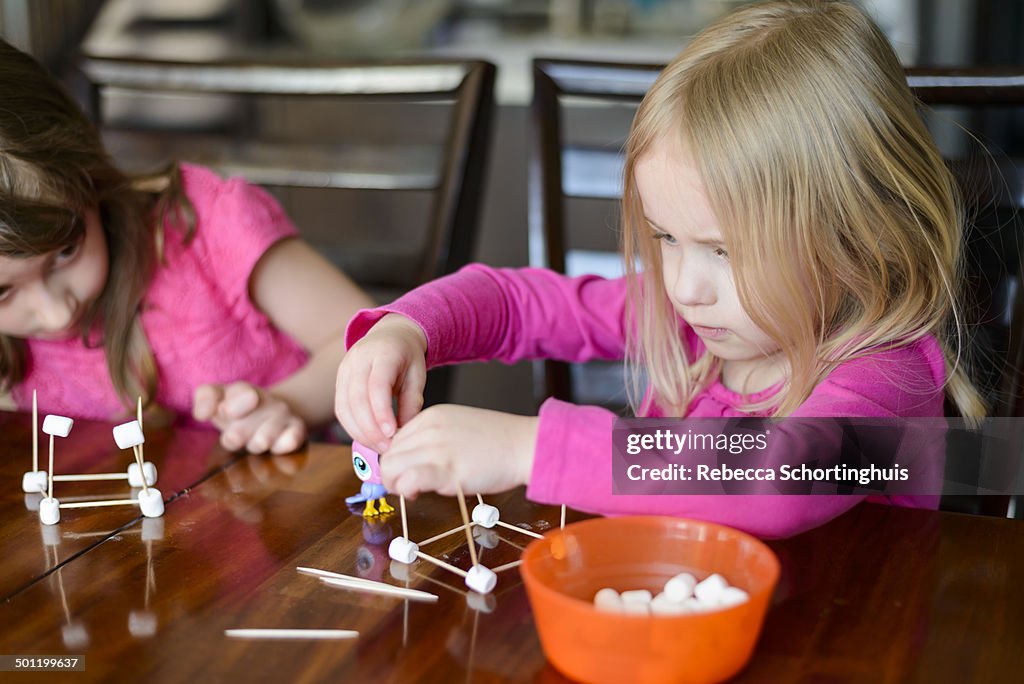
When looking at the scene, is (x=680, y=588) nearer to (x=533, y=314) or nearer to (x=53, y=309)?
(x=533, y=314)

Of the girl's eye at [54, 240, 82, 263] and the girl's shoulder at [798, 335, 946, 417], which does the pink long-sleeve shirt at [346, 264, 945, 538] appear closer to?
the girl's shoulder at [798, 335, 946, 417]

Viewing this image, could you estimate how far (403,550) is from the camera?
808 millimetres

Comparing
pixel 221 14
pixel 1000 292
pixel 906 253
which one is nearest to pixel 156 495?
pixel 906 253

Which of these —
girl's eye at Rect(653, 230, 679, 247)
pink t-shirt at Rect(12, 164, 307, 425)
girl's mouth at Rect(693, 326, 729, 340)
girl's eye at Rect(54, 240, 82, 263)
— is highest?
girl's eye at Rect(653, 230, 679, 247)

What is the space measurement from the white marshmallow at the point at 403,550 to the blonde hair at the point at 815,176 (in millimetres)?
349

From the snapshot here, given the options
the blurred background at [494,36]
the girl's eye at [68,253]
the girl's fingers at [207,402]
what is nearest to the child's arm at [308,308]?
the girl's fingers at [207,402]

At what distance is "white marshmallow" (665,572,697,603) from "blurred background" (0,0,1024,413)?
1892 millimetres

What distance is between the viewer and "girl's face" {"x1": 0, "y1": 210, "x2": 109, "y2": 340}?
1153 mm

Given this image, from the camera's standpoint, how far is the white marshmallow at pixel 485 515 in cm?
86

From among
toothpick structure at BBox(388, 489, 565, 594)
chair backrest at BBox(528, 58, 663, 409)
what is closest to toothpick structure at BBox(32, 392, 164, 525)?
toothpick structure at BBox(388, 489, 565, 594)

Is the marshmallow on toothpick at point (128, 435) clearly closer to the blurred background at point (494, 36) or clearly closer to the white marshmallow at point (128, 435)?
the white marshmallow at point (128, 435)

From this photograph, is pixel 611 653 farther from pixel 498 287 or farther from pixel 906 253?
pixel 498 287

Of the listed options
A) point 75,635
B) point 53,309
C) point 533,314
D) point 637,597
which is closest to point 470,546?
point 637,597

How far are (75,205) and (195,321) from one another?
24cm
